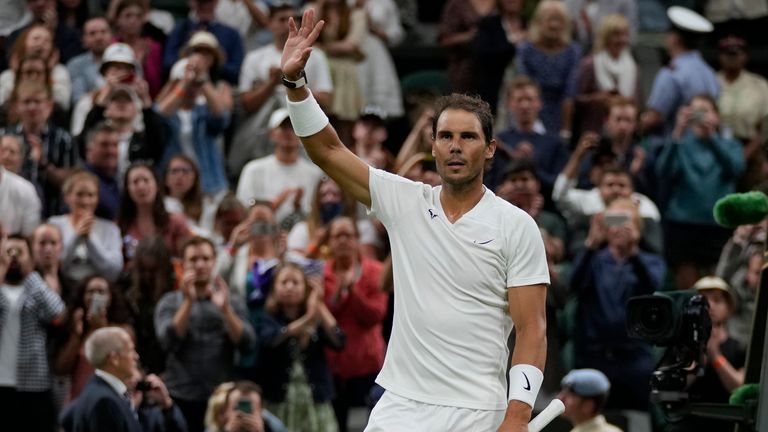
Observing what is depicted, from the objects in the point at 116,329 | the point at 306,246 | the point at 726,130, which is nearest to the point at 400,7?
the point at 726,130

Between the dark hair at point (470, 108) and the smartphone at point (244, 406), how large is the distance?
473 centimetres

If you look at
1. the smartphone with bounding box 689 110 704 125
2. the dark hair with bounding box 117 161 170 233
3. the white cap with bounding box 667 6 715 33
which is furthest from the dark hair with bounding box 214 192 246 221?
the white cap with bounding box 667 6 715 33

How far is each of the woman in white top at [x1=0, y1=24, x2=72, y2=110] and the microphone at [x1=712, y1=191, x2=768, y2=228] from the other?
7565 mm

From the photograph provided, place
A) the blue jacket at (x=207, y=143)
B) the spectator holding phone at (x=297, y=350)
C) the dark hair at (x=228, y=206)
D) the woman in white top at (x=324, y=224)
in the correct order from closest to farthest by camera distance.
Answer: the spectator holding phone at (x=297, y=350) → the woman in white top at (x=324, y=224) → the dark hair at (x=228, y=206) → the blue jacket at (x=207, y=143)

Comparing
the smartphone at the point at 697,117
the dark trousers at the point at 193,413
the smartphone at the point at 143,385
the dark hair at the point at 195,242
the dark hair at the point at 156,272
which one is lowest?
the dark trousers at the point at 193,413

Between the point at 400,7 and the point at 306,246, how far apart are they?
5376mm

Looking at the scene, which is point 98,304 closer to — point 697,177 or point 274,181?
point 274,181

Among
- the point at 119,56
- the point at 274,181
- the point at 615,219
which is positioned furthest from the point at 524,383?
the point at 119,56

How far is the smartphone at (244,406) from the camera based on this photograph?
1175 centimetres

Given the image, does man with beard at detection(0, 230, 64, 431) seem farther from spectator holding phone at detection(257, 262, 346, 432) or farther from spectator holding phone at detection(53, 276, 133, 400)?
spectator holding phone at detection(257, 262, 346, 432)

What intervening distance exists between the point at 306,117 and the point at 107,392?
395cm

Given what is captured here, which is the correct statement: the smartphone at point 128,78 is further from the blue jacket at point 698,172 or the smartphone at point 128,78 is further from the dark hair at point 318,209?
the blue jacket at point 698,172

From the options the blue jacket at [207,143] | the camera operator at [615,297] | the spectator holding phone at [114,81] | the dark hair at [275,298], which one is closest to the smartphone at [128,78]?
the spectator holding phone at [114,81]

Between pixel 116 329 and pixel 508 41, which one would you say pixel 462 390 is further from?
pixel 508 41
